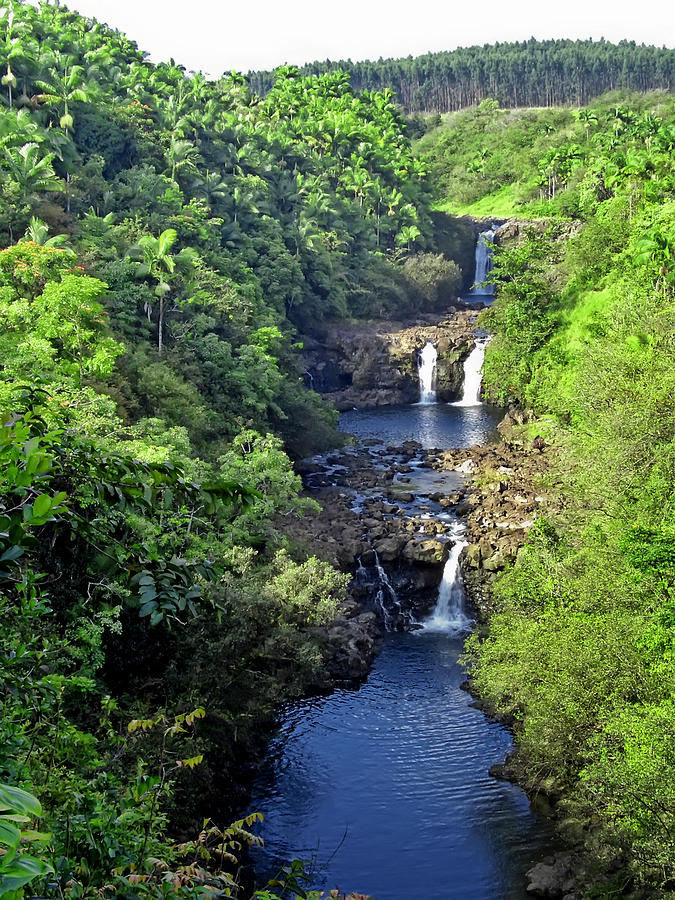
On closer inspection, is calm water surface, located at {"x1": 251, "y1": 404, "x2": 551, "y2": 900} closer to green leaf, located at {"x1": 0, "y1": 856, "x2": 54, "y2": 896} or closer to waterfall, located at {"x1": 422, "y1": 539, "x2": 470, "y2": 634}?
waterfall, located at {"x1": 422, "y1": 539, "x2": 470, "y2": 634}

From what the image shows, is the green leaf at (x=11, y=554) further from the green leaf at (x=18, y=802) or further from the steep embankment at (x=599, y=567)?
the steep embankment at (x=599, y=567)

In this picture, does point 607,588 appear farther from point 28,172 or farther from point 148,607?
point 28,172

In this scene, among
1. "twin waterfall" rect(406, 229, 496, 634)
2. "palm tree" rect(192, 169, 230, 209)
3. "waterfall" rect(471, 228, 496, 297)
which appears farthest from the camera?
"waterfall" rect(471, 228, 496, 297)

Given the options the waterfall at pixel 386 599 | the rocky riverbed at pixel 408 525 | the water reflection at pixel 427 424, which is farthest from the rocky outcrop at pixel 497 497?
the waterfall at pixel 386 599

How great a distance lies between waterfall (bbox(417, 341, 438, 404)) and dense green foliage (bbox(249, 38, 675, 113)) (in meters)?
104

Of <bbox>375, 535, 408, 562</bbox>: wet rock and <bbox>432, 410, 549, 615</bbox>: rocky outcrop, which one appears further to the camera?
<bbox>375, 535, 408, 562</bbox>: wet rock

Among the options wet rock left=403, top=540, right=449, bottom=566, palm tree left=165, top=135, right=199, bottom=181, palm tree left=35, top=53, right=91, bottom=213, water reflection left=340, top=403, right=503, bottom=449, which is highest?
palm tree left=35, top=53, right=91, bottom=213

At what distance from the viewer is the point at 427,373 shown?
56.0m

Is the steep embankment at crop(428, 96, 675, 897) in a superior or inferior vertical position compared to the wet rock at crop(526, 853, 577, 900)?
superior

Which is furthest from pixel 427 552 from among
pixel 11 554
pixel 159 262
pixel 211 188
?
pixel 211 188

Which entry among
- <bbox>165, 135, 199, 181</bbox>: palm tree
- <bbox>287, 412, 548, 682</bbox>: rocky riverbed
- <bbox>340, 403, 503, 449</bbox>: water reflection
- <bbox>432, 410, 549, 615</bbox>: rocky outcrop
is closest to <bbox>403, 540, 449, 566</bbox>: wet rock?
<bbox>287, 412, 548, 682</bbox>: rocky riverbed

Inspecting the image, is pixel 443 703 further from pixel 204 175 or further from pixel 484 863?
pixel 204 175

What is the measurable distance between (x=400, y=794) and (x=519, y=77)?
14841 centimetres

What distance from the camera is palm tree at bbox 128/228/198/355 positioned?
115 feet
